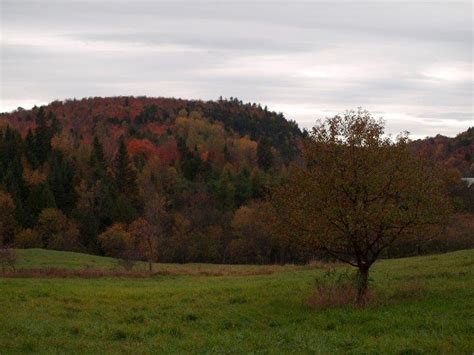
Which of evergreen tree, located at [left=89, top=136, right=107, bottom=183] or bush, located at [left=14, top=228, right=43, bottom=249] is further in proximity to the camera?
evergreen tree, located at [left=89, top=136, right=107, bottom=183]

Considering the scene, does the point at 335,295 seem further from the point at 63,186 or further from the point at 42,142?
the point at 42,142

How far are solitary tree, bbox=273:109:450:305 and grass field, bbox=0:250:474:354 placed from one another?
251 centimetres

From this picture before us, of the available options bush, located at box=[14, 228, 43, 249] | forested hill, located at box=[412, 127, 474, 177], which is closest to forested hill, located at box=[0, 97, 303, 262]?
bush, located at box=[14, 228, 43, 249]

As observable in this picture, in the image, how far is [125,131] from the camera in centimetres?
19238

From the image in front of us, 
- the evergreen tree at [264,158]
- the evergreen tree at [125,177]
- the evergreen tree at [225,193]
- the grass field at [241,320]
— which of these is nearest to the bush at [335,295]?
the grass field at [241,320]

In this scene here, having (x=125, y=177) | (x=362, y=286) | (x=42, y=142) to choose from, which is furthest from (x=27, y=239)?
(x=362, y=286)

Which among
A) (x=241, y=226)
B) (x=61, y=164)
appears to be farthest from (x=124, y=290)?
(x=61, y=164)

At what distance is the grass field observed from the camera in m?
14.7

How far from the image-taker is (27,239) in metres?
87.2

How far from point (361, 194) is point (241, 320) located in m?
6.23

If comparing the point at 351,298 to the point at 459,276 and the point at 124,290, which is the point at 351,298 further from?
the point at 124,290

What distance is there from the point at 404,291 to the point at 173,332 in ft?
30.1

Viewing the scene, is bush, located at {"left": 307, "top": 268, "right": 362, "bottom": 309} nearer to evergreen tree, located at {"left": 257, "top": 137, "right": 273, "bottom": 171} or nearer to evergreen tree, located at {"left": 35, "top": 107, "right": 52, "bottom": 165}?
evergreen tree, located at {"left": 35, "top": 107, "right": 52, "bottom": 165}

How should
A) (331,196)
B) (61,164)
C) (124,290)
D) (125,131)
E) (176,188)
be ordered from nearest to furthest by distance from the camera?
(331,196)
(124,290)
(61,164)
(176,188)
(125,131)
